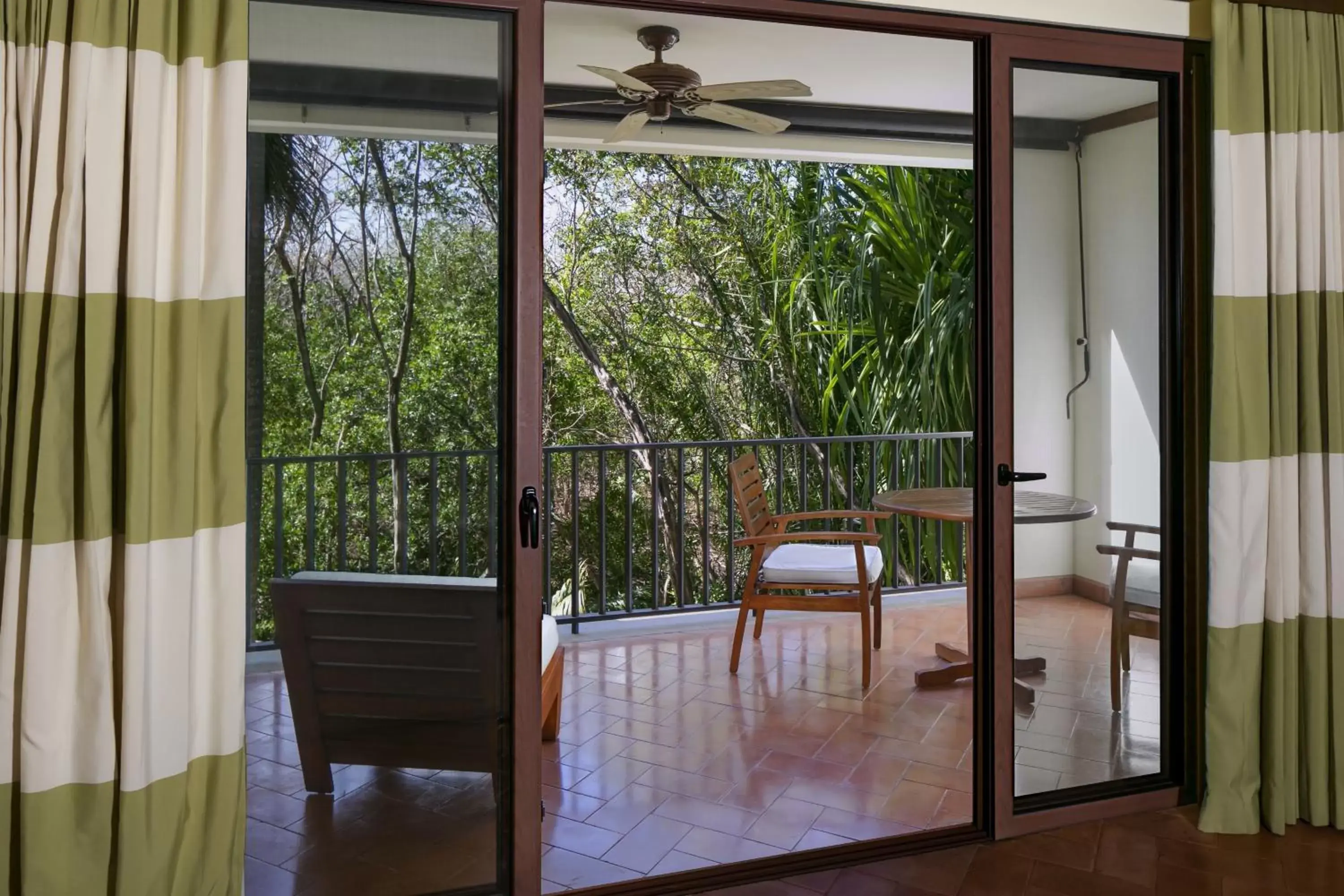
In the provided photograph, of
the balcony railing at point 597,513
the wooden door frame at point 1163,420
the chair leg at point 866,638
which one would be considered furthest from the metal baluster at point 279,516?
the chair leg at point 866,638

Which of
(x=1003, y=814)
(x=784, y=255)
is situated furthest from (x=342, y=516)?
(x=784, y=255)

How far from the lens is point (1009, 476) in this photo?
247cm

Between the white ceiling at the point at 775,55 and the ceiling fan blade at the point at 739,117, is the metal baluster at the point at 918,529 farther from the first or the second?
the ceiling fan blade at the point at 739,117

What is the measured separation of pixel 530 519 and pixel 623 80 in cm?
178

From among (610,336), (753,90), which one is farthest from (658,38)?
(610,336)

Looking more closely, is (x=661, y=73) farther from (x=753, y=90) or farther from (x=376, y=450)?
(x=376, y=450)

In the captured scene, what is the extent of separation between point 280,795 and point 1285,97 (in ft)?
9.36

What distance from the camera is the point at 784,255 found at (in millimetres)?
6773

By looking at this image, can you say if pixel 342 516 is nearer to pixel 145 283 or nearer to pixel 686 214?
pixel 145 283

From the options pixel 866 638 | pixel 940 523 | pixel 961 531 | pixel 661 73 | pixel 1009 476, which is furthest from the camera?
pixel 961 531

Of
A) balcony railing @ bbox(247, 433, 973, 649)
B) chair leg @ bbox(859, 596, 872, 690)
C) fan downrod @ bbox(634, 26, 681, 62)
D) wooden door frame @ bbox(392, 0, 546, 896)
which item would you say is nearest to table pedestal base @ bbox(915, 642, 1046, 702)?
chair leg @ bbox(859, 596, 872, 690)

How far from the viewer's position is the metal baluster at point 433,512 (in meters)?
2.10

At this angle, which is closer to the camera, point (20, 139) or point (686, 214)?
point (20, 139)

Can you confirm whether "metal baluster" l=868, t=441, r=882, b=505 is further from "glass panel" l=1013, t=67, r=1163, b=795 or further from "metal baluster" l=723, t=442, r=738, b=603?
"glass panel" l=1013, t=67, r=1163, b=795
